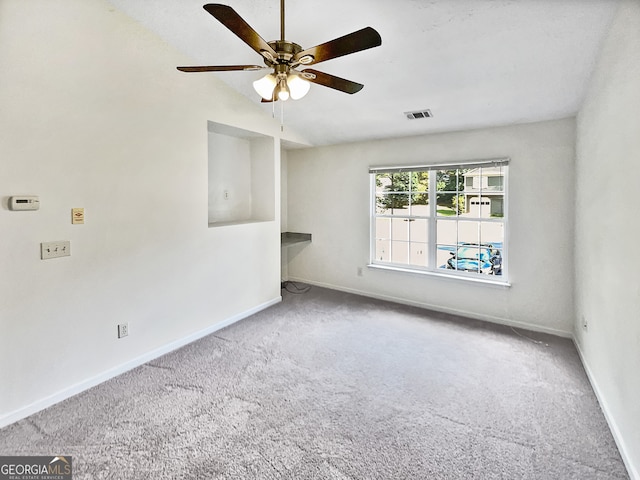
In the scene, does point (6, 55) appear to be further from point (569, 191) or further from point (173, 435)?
point (569, 191)

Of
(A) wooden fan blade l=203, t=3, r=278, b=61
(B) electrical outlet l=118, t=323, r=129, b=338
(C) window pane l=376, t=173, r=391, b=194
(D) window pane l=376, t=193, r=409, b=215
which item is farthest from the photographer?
(C) window pane l=376, t=173, r=391, b=194

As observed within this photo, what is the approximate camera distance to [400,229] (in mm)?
4531

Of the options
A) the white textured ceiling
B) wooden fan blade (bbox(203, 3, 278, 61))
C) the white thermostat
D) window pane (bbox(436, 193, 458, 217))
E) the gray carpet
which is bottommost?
the gray carpet

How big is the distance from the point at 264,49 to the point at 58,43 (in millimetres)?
1626

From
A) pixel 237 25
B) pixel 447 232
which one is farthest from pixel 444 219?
pixel 237 25

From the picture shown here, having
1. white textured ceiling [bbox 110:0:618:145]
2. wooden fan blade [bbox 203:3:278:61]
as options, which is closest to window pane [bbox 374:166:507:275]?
white textured ceiling [bbox 110:0:618:145]

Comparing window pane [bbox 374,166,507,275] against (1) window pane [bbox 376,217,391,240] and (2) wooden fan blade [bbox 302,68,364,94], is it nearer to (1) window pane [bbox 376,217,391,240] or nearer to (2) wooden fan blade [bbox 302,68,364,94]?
(1) window pane [bbox 376,217,391,240]

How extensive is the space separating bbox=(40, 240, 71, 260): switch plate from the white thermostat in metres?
0.26

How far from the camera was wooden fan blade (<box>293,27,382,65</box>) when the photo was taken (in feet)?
4.99

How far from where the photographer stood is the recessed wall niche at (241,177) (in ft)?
13.4

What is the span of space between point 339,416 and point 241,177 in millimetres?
3298

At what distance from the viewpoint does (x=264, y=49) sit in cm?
170

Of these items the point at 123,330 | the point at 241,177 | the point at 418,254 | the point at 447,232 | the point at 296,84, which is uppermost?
the point at 296,84

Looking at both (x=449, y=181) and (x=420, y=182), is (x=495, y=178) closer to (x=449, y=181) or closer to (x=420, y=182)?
(x=449, y=181)
